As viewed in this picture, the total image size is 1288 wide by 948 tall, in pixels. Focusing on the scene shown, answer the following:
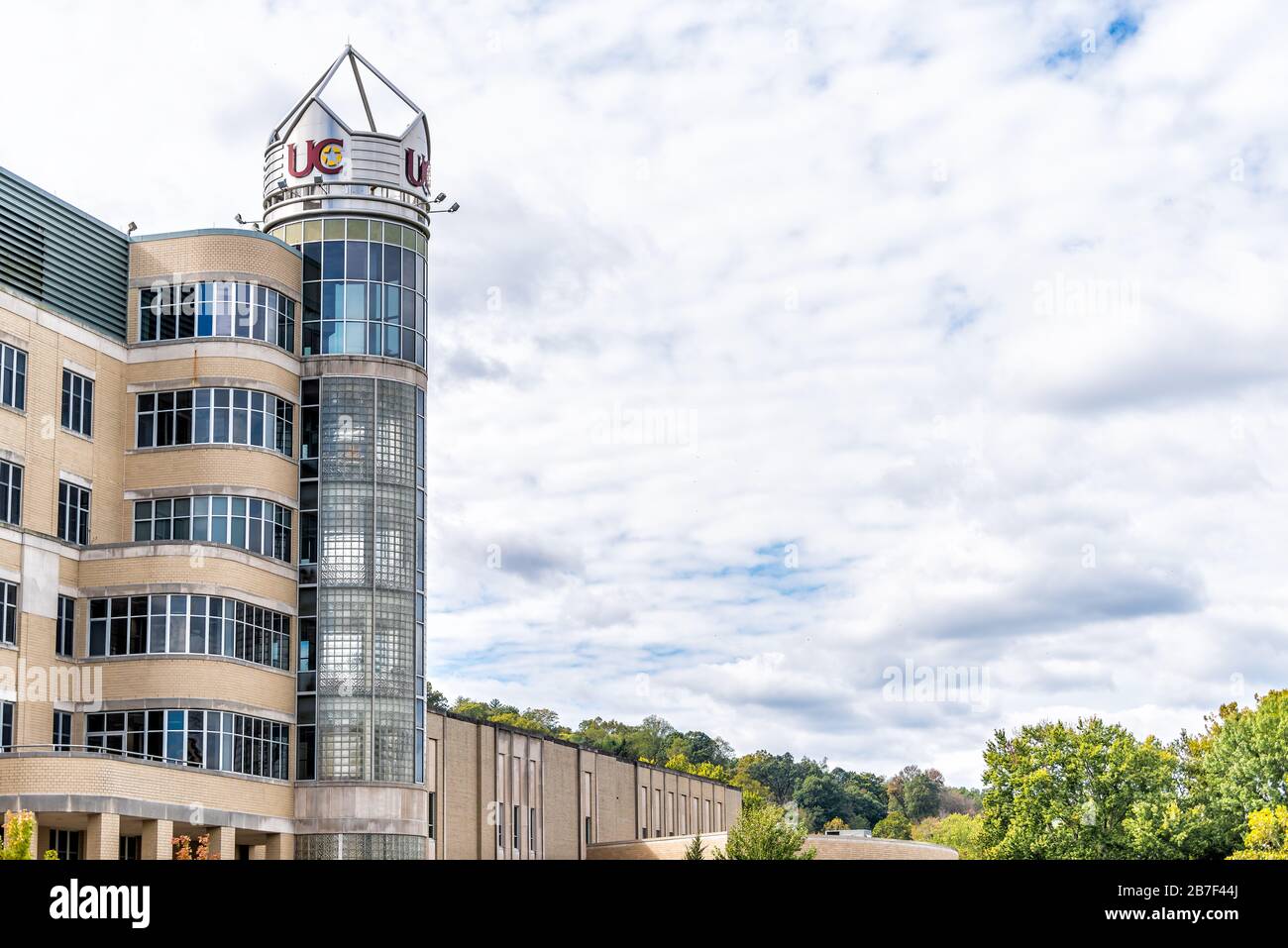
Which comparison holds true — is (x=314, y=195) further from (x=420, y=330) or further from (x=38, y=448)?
(x=38, y=448)

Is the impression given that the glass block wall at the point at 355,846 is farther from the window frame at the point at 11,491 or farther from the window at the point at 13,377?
the window at the point at 13,377

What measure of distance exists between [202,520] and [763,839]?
111ft

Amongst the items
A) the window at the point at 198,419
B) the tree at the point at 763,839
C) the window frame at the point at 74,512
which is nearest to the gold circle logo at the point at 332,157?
the window at the point at 198,419

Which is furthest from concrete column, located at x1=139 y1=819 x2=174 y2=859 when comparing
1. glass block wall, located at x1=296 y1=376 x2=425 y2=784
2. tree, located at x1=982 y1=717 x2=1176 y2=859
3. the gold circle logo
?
tree, located at x1=982 y1=717 x2=1176 y2=859

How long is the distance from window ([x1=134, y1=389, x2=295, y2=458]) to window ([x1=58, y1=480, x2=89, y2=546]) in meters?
3.63

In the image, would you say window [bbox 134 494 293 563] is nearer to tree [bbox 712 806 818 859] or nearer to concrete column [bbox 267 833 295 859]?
concrete column [bbox 267 833 295 859]

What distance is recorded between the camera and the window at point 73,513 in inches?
2338

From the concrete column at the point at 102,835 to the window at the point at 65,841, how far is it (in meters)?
1.23

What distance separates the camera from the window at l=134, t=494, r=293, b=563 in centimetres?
6216

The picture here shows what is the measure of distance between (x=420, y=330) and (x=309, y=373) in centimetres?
525

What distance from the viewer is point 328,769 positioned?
64.0 metres

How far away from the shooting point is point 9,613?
183ft

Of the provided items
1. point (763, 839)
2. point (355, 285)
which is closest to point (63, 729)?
point (355, 285)
